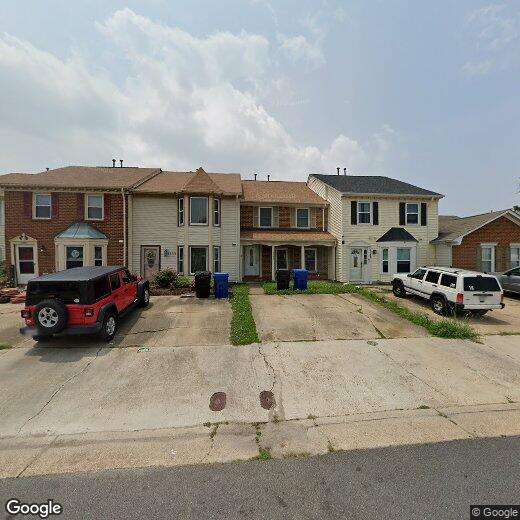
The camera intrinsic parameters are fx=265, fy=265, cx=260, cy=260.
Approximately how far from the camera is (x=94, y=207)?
15844 millimetres

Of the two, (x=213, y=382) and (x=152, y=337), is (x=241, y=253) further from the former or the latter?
(x=213, y=382)

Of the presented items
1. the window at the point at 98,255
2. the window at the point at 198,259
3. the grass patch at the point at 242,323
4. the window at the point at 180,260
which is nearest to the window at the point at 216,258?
the window at the point at 198,259

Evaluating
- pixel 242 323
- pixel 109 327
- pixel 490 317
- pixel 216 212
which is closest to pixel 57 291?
pixel 109 327

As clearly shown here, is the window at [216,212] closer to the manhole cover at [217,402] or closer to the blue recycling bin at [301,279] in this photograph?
the blue recycling bin at [301,279]

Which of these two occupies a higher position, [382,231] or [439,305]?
[382,231]

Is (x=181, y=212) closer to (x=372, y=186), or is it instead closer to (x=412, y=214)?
(x=372, y=186)

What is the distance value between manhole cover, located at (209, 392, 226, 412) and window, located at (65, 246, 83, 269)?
46.8 ft

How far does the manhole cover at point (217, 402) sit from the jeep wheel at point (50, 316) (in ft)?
14.8

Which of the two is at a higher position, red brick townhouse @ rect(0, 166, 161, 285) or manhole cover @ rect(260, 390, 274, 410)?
red brick townhouse @ rect(0, 166, 161, 285)

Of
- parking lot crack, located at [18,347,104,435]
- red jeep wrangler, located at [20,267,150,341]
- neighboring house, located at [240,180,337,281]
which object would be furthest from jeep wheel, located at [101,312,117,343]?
neighboring house, located at [240,180,337,281]

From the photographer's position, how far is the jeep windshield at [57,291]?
6.74 m

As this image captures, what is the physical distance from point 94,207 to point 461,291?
18.6 meters

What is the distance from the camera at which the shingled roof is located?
17000mm

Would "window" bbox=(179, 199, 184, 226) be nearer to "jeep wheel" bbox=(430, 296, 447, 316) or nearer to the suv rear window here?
"jeep wheel" bbox=(430, 296, 447, 316)
